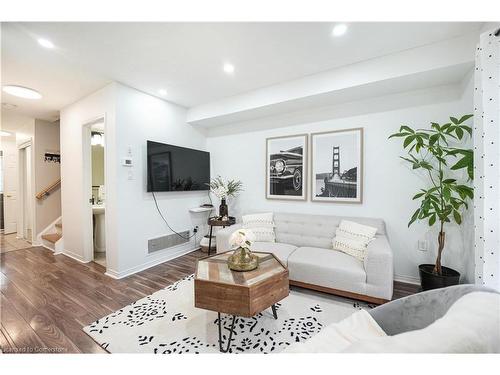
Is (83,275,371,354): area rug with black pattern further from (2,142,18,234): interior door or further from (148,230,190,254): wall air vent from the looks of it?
(2,142,18,234): interior door

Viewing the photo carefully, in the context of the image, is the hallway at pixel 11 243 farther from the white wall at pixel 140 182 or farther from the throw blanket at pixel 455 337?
the throw blanket at pixel 455 337

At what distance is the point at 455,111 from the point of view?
239 centimetres

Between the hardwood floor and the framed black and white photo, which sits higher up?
the framed black and white photo

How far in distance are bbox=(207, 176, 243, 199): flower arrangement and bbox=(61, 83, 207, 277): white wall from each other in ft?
1.50

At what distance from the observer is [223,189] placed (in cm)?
375

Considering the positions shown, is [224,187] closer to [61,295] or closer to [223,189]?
[223,189]

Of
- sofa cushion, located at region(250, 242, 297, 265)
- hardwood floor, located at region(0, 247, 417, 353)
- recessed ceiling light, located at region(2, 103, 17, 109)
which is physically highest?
recessed ceiling light, located at region(2, 103, 17, 109)

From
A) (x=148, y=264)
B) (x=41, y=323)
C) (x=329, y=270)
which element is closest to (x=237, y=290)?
Result: (x=329, y=270)

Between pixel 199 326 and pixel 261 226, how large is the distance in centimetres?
157

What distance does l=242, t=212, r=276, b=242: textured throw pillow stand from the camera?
3.06 meters

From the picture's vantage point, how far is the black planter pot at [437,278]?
2.05 meters

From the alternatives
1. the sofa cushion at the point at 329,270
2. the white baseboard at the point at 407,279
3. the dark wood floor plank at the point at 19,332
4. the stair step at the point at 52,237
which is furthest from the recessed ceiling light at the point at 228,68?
the stair step at the point at 52,237

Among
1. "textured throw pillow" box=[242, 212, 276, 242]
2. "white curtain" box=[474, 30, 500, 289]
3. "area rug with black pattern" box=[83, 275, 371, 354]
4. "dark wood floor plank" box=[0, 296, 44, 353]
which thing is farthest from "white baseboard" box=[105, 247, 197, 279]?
"white curtain" box=[474, 30, 500, 289]
